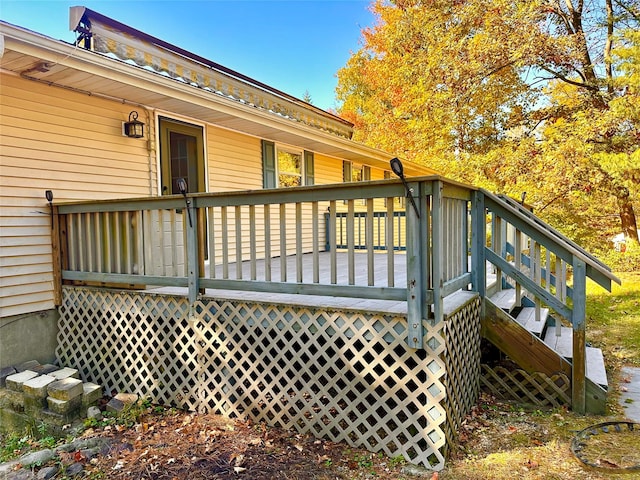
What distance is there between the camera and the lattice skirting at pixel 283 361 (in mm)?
2883

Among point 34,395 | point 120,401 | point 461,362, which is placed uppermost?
point 461,362

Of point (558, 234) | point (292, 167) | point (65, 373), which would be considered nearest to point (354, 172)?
point (292, 167)

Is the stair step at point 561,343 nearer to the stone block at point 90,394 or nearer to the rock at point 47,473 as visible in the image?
the rock at point 47,473

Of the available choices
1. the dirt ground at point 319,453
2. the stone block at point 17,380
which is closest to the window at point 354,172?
the dirt ground at point 319,453

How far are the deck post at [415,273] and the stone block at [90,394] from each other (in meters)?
2.97

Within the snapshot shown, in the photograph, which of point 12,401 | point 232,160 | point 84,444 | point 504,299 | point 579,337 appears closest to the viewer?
point 84,444

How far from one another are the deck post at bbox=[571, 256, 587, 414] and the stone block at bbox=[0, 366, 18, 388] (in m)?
5.07

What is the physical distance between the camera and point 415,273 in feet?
9.12

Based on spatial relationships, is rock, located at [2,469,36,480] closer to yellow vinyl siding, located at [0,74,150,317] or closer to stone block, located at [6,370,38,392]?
stone block, located at [6,370,38,392]

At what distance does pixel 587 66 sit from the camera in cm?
1039

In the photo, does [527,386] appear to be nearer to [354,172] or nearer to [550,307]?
[550,307]

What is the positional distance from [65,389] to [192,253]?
63.2 inches

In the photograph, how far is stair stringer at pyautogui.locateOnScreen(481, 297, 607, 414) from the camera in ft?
11.1

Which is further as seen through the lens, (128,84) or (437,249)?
(128,84)
